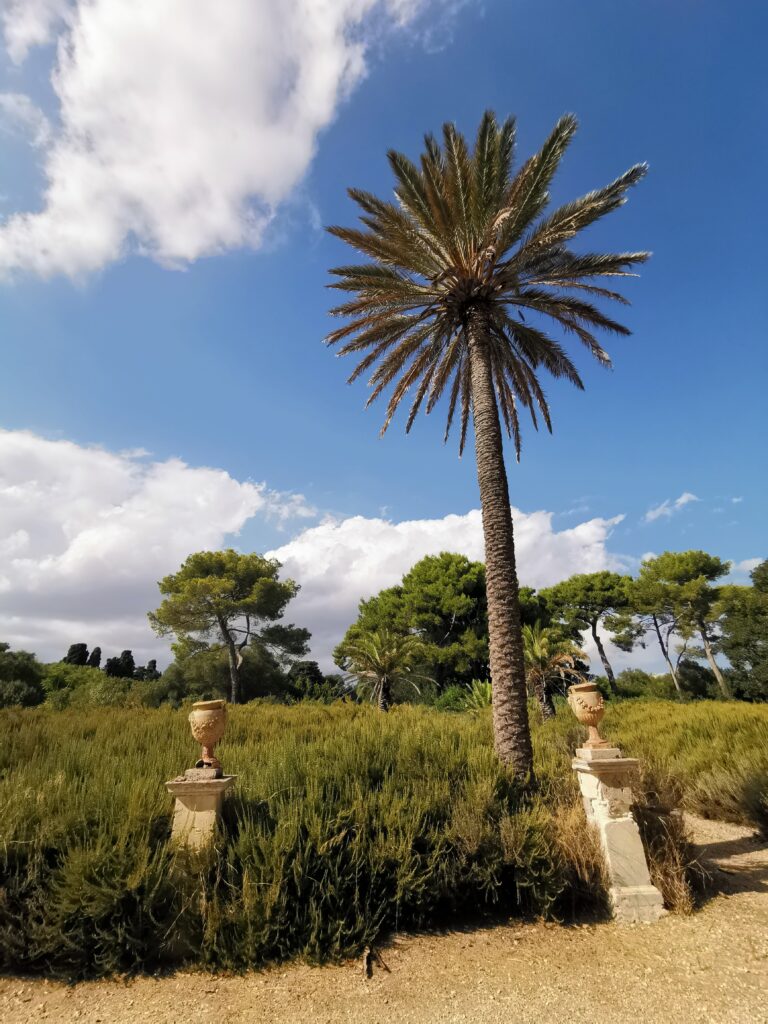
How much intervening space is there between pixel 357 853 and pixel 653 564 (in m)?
37.3

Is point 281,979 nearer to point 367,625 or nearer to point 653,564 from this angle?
point 367,625

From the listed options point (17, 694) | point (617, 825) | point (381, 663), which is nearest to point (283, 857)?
point (617, 825)

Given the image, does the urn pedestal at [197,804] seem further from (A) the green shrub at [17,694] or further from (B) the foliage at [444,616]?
(B) the foliage at [444,616]

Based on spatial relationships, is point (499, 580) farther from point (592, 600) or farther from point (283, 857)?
point (592, 600)

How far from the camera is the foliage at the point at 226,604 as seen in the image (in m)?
32.4

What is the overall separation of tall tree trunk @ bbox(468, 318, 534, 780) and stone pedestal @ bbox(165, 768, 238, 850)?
430cm

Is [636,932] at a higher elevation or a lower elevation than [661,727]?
lower

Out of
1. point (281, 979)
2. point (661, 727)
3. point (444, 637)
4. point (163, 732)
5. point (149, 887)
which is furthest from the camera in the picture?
point (444, 637)

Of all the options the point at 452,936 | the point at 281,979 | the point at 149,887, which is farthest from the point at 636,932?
the point at 149,887

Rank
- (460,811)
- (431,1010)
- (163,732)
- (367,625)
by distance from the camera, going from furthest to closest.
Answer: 1. (367,625)
2. (163,732)
3. (460,811)
4. (431,1010)

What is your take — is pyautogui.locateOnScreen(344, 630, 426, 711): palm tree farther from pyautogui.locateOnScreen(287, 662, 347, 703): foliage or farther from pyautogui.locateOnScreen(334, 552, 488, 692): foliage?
pyautogui.locateOnScreen(334, 552, 488, 692): foliage

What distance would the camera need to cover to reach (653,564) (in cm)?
3622

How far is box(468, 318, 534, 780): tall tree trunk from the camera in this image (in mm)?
7590

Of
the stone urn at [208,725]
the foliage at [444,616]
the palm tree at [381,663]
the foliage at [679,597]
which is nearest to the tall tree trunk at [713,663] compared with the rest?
the foliage at [679,597]
